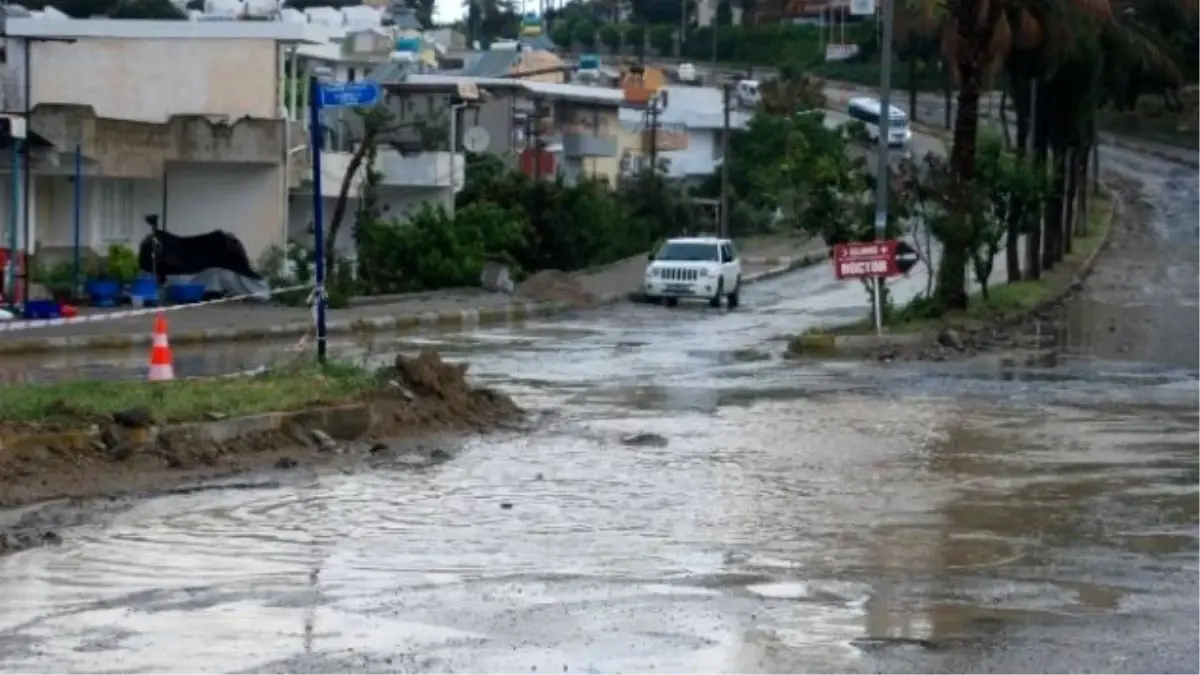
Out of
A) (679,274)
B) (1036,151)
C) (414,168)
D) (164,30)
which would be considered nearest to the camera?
(164,30)

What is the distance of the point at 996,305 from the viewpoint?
41.6m

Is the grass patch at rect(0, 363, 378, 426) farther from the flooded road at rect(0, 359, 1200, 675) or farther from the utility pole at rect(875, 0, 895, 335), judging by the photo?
the utility pole at rect(875, 0, 895, 335)

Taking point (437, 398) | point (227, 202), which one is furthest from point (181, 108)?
point (437, 398)

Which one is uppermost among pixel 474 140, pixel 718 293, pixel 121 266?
pixel 474 140

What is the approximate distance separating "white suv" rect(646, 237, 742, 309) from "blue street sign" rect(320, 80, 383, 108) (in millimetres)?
27566

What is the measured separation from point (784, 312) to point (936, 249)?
1683cm

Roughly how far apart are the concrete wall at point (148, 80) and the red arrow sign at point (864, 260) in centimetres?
1809

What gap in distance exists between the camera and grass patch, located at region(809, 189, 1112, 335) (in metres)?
35.7

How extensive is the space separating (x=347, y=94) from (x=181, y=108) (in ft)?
90.7

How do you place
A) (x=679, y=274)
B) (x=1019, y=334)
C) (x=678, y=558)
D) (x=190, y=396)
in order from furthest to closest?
(x=679, y=274) → (x=1019, y=334) → (x=190, y=396) → (x=678, y=558)

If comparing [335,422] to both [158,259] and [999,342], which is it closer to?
[999,342]

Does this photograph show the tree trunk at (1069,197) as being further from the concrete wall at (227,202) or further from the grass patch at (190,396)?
the grass patch at (190,396)

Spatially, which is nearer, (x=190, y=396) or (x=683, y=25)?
(x=190, y=396)

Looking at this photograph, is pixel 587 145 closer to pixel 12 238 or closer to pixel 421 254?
pixel 421 254
